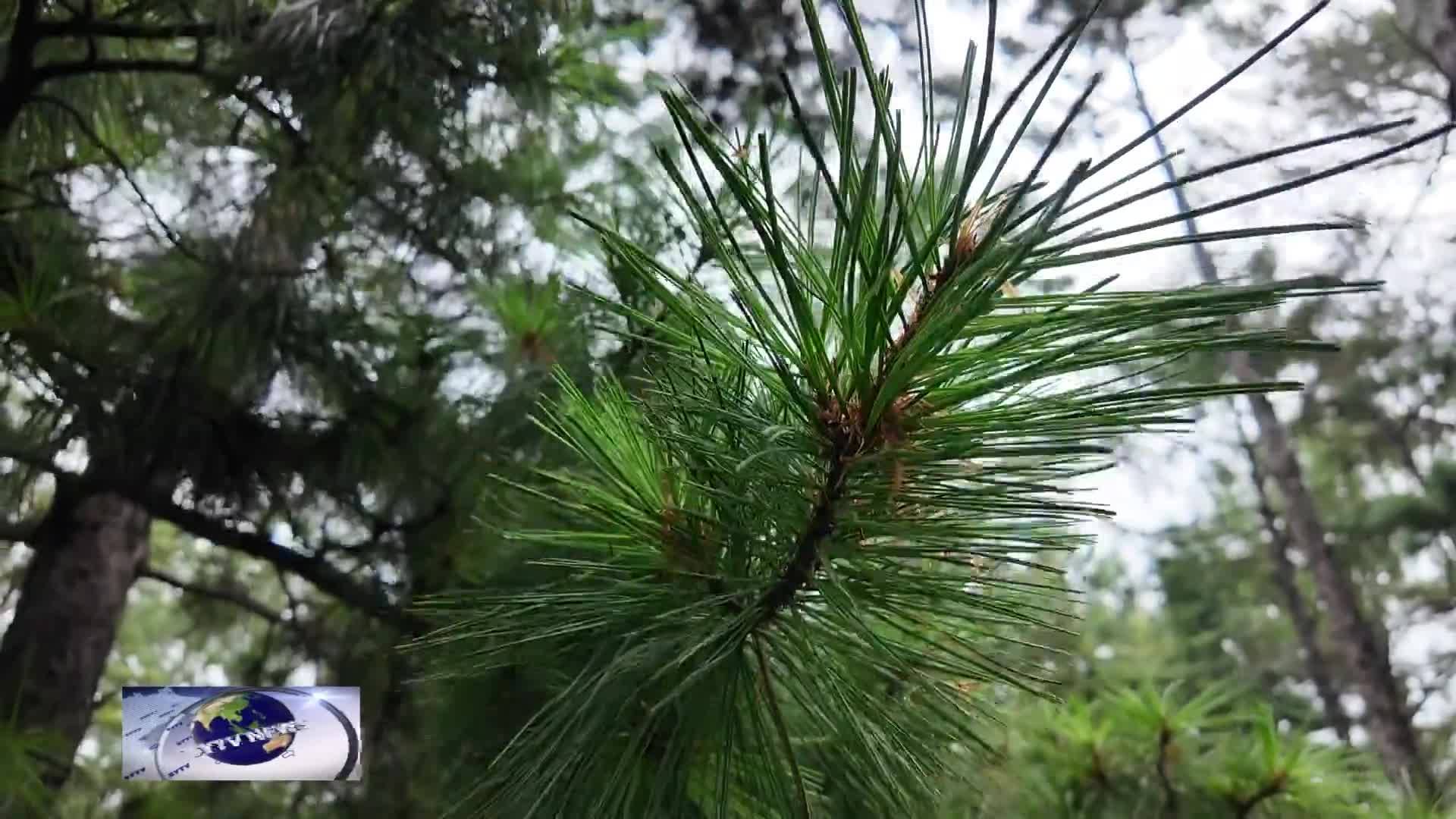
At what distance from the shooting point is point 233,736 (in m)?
0.55

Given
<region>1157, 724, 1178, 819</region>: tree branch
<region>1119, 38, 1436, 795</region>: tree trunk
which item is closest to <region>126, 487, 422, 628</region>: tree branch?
<region>1157, 724, 1178, 819</region>: tree branch

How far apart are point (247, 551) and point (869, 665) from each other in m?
0.53

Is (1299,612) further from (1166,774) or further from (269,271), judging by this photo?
(269,271)

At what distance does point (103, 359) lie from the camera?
0.61 m

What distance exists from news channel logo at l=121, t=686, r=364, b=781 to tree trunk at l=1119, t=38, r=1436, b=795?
0.70 metres

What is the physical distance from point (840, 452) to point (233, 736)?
467 millimetres

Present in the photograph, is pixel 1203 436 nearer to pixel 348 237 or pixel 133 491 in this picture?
pixel 348 237

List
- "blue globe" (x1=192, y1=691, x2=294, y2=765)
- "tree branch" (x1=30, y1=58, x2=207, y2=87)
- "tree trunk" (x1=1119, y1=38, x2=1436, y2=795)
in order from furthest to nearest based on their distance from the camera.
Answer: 1. "tree trunk" (x1=1119, y1=38, x2=1436, y2=795)
2. "tree branch" (x1=30, y1=58, x2=207, y2=87)
3. "blue globe" (x1=192, y1=691, x2=294, y2=765)

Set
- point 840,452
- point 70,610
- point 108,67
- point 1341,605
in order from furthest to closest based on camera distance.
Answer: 1. point 1341,605
2. point 70,610
3. point 108,67
4. point 840,452

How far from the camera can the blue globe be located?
1.79 ft

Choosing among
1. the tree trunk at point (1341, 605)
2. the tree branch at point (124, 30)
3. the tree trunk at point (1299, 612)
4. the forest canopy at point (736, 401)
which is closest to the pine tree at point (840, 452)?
the forest canopy at point (736, 401)

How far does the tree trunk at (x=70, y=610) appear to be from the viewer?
2.30ft

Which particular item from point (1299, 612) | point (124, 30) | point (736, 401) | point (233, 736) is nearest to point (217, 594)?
point (233, 736)

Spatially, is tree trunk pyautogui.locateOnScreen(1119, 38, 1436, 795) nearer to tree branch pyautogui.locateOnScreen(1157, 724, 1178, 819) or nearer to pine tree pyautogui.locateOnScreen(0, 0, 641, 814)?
tree branch pyautogui.locateOnScreen(1157, 724, 1178, 819)
